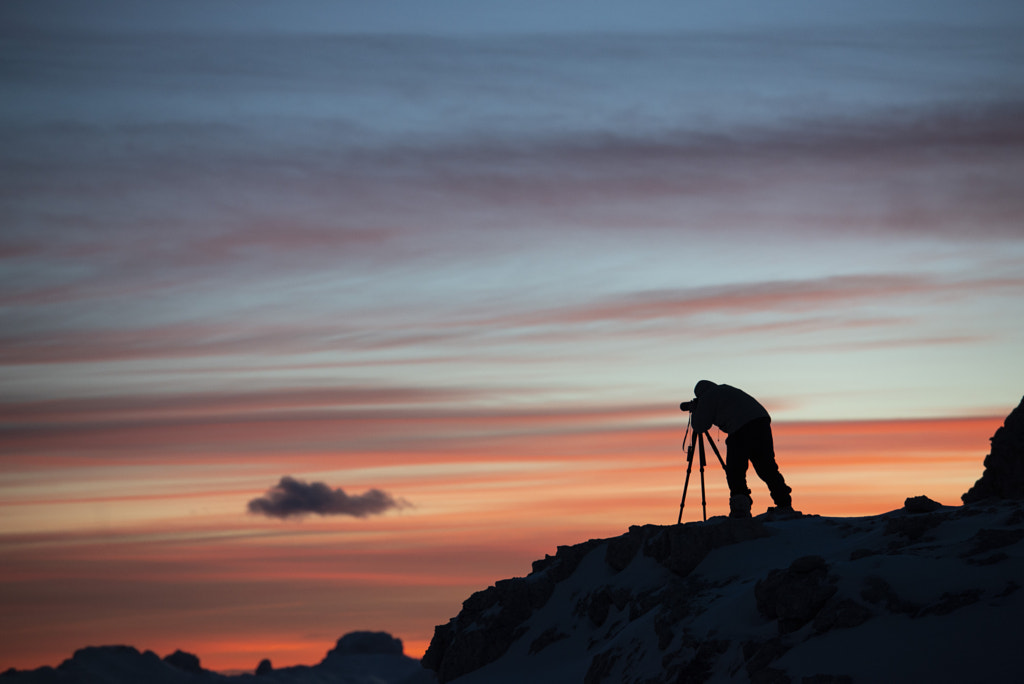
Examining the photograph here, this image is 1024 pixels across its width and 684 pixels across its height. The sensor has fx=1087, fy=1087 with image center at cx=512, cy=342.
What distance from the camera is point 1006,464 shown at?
1587 cm

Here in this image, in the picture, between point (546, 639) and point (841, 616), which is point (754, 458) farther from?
point (841, 616)

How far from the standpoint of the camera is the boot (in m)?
18.8

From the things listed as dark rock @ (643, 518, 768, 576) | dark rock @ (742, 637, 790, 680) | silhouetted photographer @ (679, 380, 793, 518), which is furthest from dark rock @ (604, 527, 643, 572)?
dark rock @ (742, 637, 790, 680)

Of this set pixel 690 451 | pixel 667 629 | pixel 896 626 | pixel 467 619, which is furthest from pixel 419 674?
pixel 896 626

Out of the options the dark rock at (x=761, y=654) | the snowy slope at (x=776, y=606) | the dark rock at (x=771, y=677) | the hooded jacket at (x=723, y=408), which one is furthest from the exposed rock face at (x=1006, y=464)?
the dark rock at (x=771, y=677)

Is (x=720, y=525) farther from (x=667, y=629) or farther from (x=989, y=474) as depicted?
(x=989, y=474)

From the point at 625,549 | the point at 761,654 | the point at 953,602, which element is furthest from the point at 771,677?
the point at 625,549

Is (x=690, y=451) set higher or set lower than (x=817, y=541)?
higher

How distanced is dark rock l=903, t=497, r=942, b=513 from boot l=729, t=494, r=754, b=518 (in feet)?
9.36

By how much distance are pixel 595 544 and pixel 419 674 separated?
618 centimetres

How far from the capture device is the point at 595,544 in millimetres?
21562

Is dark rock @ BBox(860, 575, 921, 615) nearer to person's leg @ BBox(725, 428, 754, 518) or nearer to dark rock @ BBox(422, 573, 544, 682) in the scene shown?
person's leg @ BBox(725, 428, 754, 518)

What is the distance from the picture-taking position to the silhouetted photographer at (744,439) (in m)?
20.3

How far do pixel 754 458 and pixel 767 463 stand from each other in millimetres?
261
